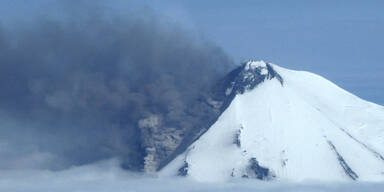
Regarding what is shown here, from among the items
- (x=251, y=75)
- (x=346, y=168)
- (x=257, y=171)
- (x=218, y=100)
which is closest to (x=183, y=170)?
(x=257, y=171)

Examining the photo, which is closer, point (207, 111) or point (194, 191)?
point (194, 191)

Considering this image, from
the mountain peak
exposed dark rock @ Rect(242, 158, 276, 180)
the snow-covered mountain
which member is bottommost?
exposed dark rock @ Rect(242, 158, 276, 180)

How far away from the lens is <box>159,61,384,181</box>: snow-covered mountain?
165 meters

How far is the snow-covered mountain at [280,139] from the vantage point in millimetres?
164875

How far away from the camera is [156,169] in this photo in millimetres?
172500

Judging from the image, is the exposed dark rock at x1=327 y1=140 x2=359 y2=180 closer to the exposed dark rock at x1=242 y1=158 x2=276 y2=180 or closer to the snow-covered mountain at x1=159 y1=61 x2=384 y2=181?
the snow-covered mountain at x1=159 y1=61 x2=384 y2=181

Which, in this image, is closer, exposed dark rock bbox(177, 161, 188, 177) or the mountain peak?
exposed dark rock bbox(177, 161, 188, 177)

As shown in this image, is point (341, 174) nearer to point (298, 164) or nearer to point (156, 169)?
point (298, 164)

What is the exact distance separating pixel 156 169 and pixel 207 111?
14064 millimetres

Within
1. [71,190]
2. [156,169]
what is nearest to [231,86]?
[156,169]

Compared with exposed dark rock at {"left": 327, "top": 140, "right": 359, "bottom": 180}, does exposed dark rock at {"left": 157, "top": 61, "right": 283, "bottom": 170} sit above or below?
above

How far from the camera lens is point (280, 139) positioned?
16838 centimetres

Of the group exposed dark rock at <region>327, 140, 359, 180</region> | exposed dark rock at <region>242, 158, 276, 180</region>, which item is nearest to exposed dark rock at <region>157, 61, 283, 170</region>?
exposed dark rock at <region>242, 158, 276, 180</region>

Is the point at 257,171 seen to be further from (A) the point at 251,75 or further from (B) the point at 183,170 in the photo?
(A) the point at 251,75
